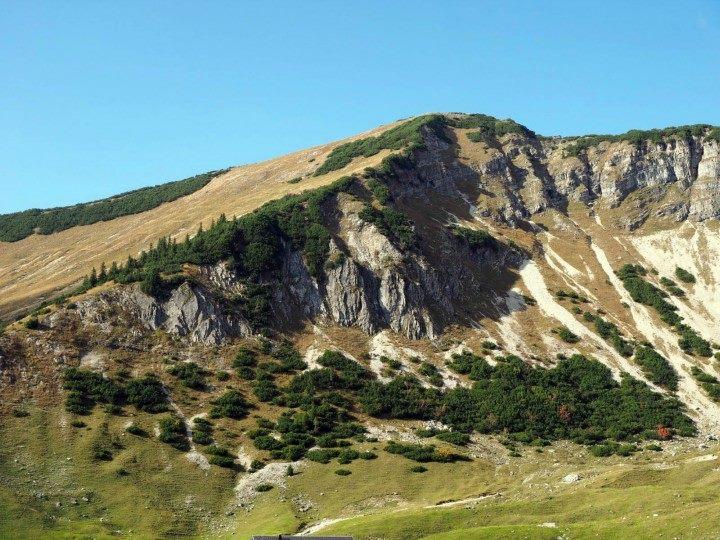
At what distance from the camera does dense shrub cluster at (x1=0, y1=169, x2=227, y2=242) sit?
563 feet

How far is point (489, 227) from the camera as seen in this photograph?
502 feet

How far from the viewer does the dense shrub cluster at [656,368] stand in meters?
105

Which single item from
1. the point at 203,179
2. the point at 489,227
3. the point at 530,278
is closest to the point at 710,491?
the point at 530,278

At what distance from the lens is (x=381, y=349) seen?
10450cm

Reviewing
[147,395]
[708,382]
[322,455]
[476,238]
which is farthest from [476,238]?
[147,395]

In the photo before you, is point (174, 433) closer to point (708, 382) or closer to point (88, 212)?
point (708, 382)

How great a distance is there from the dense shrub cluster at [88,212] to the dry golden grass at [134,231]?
11.4 feet

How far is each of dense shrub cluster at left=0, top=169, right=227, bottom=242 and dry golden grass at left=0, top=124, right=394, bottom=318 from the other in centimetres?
346

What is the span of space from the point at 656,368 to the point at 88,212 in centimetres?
14199

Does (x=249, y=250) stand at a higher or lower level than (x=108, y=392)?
higher

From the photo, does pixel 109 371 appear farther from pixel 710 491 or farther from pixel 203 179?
pixel 203 179

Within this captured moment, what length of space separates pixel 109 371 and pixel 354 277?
1745 inches

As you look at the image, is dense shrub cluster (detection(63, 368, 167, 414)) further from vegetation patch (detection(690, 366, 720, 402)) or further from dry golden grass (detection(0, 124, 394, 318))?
vegetation patch (detection(690, 366, 720, 402))

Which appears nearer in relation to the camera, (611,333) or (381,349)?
(381,349)
